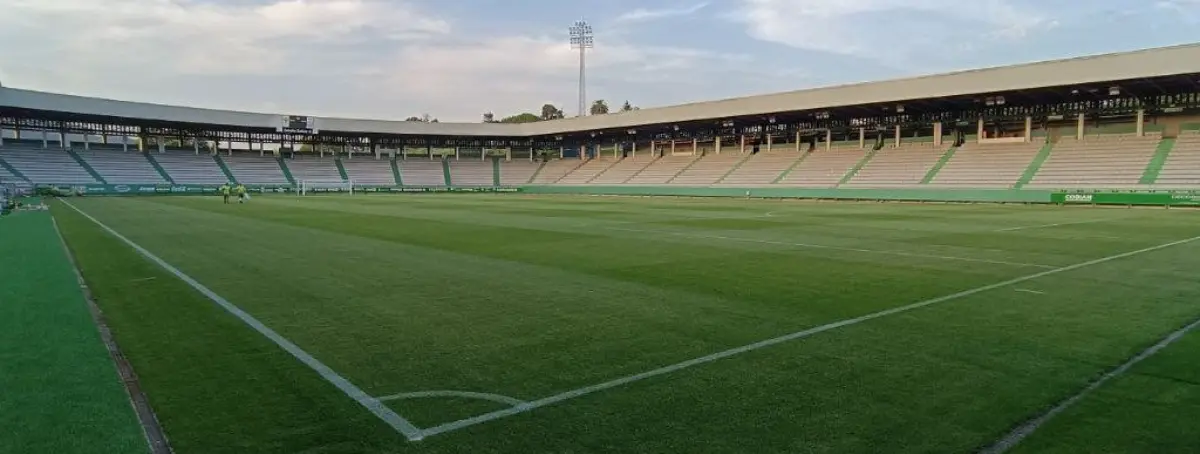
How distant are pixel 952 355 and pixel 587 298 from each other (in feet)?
14.3

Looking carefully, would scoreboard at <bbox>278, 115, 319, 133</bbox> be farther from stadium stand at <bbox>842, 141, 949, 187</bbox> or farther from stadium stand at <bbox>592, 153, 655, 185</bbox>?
stadium stand at <bbox>842, 141, 949, 187</bbox>

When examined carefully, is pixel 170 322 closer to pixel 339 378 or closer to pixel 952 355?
pixel 339 378

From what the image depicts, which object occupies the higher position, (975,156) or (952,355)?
(975,156)

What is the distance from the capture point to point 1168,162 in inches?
1519

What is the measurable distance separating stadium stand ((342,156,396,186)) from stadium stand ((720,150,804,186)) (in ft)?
125

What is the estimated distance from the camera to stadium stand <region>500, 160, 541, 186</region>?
80750 millimetres

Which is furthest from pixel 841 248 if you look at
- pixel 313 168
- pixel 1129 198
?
pixel 313 168

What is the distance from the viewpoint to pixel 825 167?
5475cm

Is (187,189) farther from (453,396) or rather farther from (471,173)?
(453,396)

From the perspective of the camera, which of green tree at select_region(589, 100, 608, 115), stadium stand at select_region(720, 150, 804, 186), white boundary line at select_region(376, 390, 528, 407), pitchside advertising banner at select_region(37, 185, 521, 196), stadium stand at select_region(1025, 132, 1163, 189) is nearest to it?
white boundary line at select_region(376, 390, 528, 407)

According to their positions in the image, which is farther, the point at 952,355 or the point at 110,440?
the point at 952,355

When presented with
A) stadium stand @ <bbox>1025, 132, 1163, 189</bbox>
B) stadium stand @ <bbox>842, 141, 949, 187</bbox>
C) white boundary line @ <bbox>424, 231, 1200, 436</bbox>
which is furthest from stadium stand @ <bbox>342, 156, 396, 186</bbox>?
white boundary line @ <bbox>424, 231, 1200, 436</bbox>

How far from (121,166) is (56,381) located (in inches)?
2718

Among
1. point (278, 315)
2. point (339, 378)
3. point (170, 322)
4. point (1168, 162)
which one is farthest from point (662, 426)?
point (1168, 162)
